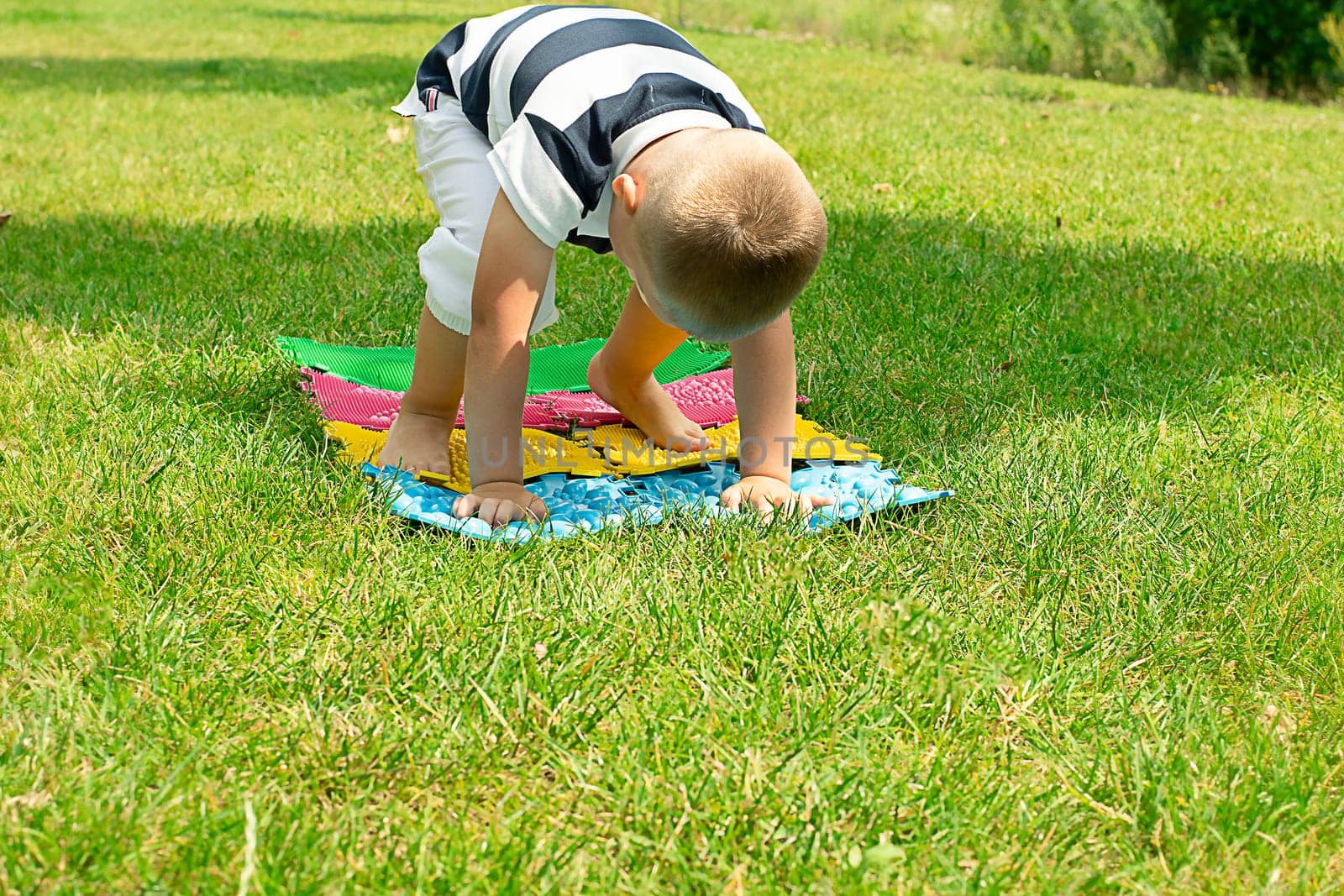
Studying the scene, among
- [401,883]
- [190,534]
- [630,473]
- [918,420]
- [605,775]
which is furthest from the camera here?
[918,420]

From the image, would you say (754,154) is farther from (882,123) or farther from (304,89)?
(304,89)

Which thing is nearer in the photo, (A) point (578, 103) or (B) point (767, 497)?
(A) point (578, 103)

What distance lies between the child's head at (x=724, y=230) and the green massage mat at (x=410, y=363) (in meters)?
1.08

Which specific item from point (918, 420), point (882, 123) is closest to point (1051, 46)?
point (882, 123)

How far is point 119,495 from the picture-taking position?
2.15 m

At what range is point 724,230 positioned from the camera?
1.88 m

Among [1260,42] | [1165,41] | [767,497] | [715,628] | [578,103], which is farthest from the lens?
[1165,41]

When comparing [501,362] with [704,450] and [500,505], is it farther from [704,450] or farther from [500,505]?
[704,450]

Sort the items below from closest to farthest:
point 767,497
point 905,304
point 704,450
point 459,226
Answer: point 767,497 → point 459,226 → point 704,450 → point 905,304

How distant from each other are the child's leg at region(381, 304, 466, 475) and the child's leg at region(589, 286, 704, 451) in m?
0.38

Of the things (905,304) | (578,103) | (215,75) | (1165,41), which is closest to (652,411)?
(578,103)

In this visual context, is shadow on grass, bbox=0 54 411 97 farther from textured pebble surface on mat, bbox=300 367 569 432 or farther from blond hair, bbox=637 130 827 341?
blond hair, bbox=637 130 827 341

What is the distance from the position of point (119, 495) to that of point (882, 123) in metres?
5.95

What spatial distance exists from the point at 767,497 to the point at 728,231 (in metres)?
0.65
